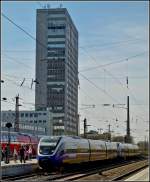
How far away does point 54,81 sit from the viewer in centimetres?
4728

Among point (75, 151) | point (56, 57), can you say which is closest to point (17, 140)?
point (75, 151)

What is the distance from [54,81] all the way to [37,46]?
597 cm

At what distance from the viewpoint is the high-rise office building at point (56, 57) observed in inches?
1641

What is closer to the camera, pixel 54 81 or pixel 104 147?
pixel 54 81

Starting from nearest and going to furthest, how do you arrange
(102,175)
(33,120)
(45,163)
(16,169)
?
(16,169) → (102,175) → (45,163) → (33,120)

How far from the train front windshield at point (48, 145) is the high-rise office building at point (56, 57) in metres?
6.83

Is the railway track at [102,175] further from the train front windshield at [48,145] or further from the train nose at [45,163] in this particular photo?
the train front windshield at [48,145]

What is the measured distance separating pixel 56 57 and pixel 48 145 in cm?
744

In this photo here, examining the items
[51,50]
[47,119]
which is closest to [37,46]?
[51,50]

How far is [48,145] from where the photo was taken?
37.1 m

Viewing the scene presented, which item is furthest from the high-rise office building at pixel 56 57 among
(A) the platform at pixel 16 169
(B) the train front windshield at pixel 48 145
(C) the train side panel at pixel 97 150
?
(A) the platform at pixel 16 169

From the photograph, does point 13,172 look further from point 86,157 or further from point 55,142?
point 86,157

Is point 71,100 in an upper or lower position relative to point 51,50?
lower

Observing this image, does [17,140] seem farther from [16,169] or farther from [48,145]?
[16,169]
